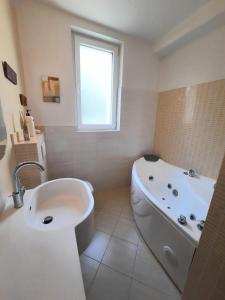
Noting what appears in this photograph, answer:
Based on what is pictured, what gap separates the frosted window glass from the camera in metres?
1.86

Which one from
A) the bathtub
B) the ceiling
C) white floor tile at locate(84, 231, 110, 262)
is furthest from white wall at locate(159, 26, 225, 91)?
white floor tile at locate(84, 231, 110, 262)

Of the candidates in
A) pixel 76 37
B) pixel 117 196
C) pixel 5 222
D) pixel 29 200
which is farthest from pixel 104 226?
pixel 76 37

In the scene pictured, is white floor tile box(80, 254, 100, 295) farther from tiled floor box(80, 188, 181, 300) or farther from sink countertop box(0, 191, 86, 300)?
sink countertop box(0, 191, 86, 300)

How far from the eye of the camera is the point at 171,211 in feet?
4.95

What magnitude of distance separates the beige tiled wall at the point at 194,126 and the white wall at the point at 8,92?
2023mm

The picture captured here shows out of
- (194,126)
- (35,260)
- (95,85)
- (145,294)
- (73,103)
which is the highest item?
(95,85)

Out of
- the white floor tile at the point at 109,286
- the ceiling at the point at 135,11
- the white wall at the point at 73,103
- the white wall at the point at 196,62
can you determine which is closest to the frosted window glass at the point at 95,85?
the white wall at the point at 73,103

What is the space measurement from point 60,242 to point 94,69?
2079 mm

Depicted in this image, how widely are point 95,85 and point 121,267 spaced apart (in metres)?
2.21

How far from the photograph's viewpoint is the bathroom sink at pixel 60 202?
1.06m

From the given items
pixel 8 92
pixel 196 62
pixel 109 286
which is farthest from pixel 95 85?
pixel 109 286

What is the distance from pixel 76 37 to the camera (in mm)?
1684

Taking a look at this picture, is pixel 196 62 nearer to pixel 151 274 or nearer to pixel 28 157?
pixel 28 157

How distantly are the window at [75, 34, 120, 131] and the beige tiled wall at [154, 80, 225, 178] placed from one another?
0.84 metres
